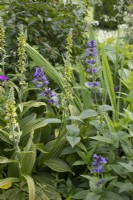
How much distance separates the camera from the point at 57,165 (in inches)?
90.0

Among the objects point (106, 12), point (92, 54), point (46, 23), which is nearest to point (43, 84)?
point (92, 54)

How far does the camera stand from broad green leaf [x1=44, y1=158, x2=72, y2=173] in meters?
2.27

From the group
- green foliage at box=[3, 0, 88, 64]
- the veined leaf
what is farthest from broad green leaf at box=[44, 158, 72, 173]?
green foliage at box=[3, 0, 88, 64]

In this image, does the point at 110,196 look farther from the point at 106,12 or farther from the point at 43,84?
the point at 106,12

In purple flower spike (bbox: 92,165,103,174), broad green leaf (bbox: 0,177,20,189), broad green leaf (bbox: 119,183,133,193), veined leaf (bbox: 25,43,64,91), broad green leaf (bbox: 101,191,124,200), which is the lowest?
broad green leaf (bbox: 101,191,124,200)

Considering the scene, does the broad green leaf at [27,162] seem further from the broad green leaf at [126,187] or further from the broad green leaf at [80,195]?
the broad green leaf at [126,187]

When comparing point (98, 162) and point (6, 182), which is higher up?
point (98, 162)

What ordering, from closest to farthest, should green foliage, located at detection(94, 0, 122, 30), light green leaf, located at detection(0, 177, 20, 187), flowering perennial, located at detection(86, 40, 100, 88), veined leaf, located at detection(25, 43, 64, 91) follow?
light green leaf, located at detection(0, 177, 20, 187) → flowering perennial, located at detection(86, 40, 100, 88) → veined leaf, located at detection(25, 43, 64, 91) → green foliage, located at detection(94, 0, 122, 30)

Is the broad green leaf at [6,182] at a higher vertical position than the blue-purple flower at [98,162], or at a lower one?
lower

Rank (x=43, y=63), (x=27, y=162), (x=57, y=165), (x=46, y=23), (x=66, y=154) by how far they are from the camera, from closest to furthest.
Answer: (x=27, y=162) < (x=57, y=165) < (x=66, y=154) < (x=43, y=63) < (x=46, y=23)

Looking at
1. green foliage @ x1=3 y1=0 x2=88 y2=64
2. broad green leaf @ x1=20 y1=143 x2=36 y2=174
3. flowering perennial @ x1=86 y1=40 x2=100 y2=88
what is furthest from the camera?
green foliage @ x1=3 y1=0 x2=88 y2=64

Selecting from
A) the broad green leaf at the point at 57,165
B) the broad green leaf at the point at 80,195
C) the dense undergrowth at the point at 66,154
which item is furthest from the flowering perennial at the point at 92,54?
the broad green leaf at the point at 80,195

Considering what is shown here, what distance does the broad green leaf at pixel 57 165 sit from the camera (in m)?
2.27

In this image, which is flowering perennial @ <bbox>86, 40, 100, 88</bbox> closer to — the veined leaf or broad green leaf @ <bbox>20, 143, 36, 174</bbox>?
the veined leaf
